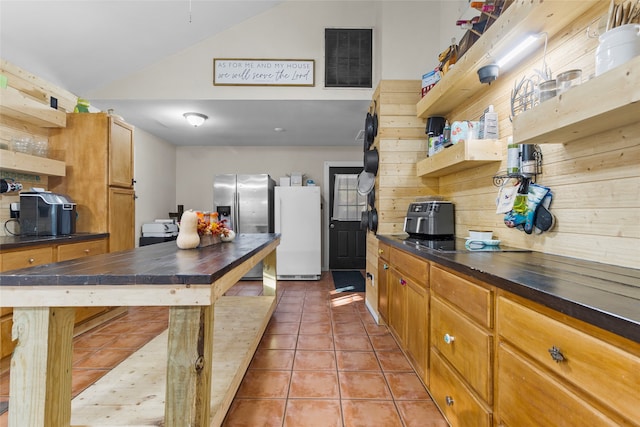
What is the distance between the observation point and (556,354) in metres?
0.78

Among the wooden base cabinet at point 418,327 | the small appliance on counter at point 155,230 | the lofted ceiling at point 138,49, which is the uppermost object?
the lofted ceiling at point 138,49

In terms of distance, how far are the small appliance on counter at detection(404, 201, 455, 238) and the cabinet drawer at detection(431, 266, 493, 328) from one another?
2.81ft

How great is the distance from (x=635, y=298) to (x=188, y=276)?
1.30 meters

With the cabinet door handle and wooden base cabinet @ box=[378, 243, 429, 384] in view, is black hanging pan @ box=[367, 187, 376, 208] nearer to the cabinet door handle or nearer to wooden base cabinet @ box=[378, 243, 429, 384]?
wooden base cabinet @ box=[378, 243, 429, 384]

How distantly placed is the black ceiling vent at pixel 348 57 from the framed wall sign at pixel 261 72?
0.24 meters

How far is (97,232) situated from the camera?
292cm

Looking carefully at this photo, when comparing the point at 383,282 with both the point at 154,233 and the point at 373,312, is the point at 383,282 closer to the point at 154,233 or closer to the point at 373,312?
the point at 373,312

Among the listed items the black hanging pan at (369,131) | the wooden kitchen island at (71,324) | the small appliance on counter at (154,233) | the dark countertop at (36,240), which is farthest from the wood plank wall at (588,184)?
the small appliance on counter at (154,233)

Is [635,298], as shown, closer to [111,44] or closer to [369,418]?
[369,418]

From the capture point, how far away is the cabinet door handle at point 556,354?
77 cm

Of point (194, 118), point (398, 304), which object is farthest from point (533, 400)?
point (194, 118)

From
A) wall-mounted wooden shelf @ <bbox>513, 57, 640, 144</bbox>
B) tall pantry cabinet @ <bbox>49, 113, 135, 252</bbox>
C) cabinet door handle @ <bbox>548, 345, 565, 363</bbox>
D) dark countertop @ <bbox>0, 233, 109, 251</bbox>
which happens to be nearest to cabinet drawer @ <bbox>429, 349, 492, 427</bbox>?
cabinet door handle @ <bbox>548, 345, 565, 363</bbox>

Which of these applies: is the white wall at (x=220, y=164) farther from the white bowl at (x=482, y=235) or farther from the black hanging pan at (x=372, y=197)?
the white bowl at (x=482, y=235)

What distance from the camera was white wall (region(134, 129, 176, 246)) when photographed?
448cm
